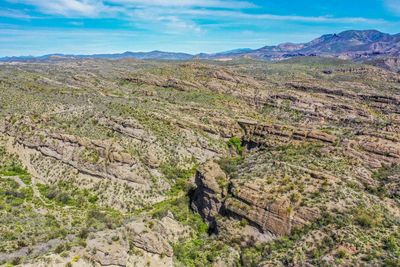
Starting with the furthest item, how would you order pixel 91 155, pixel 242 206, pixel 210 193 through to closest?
pixel 91 155 → pixel 210 193 → pixel 242 206

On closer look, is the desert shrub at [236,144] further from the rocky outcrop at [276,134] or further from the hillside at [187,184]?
the rocky outcrop at [276,134]

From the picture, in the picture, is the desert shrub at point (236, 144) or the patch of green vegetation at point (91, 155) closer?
the patch of green vegetation at point (91, 155)

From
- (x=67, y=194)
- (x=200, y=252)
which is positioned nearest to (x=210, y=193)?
(x=200, y=252)

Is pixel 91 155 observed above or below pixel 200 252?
above

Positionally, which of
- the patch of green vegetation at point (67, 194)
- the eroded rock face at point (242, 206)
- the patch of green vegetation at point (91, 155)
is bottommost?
the patch of green vegetation at point (67, 194)

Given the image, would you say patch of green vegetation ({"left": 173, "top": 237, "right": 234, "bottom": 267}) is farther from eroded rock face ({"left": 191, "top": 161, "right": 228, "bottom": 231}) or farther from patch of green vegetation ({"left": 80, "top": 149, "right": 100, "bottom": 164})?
patch of green vegetation ({"left": 80, "top": 149, "right": 100, "bottom": 164})

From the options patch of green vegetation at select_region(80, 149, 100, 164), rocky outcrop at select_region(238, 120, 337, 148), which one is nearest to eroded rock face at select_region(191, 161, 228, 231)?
patch of green vegetation at select_region(80, 149, 100, 164)

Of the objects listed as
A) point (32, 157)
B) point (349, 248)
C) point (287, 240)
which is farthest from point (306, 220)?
point (32, 157)

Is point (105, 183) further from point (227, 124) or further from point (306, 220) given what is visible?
point (227, 124)

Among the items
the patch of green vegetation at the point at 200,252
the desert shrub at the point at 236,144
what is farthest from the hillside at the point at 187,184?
the desert shrub at the point at 236,144

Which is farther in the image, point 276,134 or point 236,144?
point 236,144

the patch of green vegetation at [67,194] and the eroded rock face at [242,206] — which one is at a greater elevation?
the eroded rock face at [242,206]

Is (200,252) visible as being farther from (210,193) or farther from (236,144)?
(236,144)
